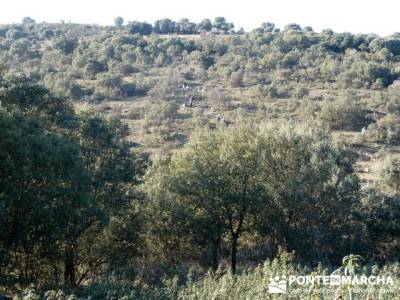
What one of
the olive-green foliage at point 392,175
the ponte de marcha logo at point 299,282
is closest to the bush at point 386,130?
the olive-green foliage at point 392,175

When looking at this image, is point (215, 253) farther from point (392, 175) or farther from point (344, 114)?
point (344, 114)

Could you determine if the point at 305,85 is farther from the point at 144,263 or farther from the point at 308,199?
the point at 144,263

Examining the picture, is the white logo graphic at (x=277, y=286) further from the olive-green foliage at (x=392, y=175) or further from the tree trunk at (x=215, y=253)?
the olive-green foliage at (x=392, y=175)

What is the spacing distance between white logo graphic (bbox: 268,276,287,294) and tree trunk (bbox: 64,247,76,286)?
679 cm

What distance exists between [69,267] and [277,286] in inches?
303

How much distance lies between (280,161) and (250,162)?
8.07ft

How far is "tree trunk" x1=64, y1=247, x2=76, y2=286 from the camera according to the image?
14486 mm

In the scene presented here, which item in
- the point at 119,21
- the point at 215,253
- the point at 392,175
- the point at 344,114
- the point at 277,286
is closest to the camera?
the point at 277,286

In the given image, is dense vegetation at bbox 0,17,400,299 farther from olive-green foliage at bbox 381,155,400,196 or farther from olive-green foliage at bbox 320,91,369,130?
olive-green foliage at bbox 320,91,369,130

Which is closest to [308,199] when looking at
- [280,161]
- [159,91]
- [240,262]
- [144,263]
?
[280,161]

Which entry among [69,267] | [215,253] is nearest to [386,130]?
[215,253]

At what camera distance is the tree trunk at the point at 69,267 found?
14.5 m

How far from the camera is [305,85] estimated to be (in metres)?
61.8

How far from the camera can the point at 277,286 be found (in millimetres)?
10922
